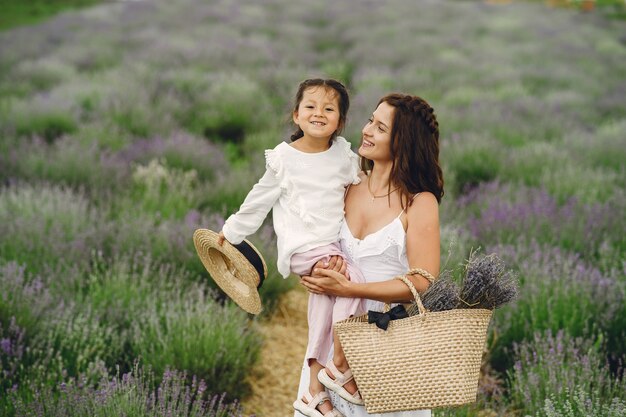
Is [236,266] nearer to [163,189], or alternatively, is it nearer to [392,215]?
[392,215]

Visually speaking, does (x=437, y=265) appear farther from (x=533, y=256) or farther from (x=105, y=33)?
(x=105, y=33)

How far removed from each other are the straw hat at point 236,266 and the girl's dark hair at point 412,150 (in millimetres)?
539

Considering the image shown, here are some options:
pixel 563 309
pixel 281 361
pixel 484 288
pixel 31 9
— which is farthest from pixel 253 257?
pixel 31 9

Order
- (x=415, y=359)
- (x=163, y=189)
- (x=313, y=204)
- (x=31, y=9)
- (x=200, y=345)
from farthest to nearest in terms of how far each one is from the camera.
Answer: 1. (x=31, y=9)
2. (x=163, y=189)
3. (x=200, y=345)
4. (x=313, y=204)
5. (x=415, y=359)

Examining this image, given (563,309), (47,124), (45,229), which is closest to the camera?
(563,309)

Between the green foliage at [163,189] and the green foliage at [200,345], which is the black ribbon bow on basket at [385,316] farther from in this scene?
the green foliage at [163,189]

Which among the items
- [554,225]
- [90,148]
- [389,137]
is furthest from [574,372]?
[90,148]

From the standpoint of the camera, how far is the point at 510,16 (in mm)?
19141

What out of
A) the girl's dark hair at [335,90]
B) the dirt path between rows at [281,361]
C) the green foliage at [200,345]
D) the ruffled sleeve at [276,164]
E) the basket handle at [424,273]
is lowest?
the dirt path between rows at [281,361]

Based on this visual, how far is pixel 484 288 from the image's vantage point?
1855 mm

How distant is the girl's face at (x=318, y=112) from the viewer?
2096 mm

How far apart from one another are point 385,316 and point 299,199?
514 millimetres

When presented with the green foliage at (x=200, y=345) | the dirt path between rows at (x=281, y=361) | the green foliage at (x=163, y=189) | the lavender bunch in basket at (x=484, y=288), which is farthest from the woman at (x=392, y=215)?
the green foliage at (x=163, y=189)

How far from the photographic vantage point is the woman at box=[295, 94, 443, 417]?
1920 millimetres
